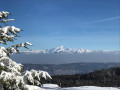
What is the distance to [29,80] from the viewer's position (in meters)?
5.06

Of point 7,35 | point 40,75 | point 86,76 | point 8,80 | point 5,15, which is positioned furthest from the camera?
point 86,76

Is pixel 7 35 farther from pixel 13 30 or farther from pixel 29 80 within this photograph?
pixel 29 80

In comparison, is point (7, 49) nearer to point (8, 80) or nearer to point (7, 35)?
point (7, 35)

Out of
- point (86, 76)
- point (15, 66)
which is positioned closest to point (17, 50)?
point (15, 66)

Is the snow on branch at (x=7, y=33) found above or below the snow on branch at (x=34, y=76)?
above

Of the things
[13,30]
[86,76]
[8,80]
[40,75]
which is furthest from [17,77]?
[86,76]

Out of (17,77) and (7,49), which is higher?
(7,49)

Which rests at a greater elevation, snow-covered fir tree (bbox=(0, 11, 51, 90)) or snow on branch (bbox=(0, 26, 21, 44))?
snow on branch (bbox=(0, 26, 21, 44))

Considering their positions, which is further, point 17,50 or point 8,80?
point 17,50

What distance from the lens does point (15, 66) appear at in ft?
17.2

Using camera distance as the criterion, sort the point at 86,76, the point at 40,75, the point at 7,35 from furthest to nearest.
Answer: the point at 86,76, the point at 7,35, the point at 40,75

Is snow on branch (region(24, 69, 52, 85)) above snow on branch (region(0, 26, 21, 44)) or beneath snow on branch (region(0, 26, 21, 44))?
beneath

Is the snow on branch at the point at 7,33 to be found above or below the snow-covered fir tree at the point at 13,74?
above

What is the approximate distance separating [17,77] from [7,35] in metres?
1.27
